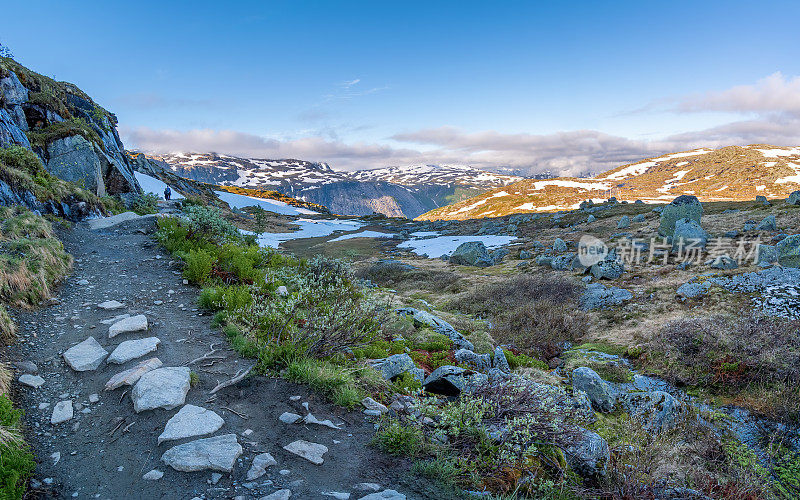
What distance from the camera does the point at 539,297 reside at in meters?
17.4

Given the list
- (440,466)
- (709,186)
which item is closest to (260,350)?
(440,466)

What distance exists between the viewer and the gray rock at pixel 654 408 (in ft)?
22.5

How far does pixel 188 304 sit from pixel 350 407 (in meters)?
5.21

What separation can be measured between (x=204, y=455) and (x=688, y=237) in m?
30.3

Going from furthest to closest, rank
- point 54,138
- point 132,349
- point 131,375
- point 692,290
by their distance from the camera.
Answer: point 54,138
point 692,290
point 132,349
point 131,375

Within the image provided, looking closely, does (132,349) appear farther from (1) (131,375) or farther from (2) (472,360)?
(2) (472,360)

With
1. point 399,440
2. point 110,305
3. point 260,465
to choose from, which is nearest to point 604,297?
point 399,440

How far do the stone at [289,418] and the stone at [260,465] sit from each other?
2.00 feet

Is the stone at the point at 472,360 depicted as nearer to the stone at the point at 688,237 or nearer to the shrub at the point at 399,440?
the shrub at the point at 399,440

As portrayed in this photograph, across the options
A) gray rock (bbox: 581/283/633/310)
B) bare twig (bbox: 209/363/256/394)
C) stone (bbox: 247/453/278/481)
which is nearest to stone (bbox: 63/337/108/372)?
bare twig (bbox: 209/363/256/394)

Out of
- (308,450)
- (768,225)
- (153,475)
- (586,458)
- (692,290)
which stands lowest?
(692,290)

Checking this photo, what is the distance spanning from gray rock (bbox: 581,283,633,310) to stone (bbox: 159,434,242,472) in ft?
52.3

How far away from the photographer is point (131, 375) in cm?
498

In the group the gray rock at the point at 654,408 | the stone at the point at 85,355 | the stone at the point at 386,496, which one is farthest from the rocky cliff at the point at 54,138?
the gray rock at the point at 654,408
